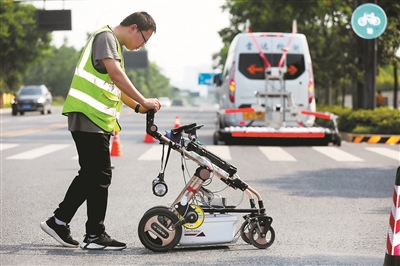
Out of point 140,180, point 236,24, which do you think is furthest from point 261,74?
point 236,24

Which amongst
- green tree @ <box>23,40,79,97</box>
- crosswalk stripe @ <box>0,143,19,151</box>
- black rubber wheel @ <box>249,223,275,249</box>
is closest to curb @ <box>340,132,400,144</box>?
crosswalk stripe @ <box>0,143,19,151</box>

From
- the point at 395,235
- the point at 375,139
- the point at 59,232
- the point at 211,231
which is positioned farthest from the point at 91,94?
the point at 375,139

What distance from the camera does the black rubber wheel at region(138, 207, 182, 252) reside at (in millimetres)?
6414

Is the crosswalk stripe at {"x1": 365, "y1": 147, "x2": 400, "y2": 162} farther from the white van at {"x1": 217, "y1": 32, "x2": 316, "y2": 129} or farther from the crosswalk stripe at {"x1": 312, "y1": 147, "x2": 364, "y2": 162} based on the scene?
the white van at {"x1": 217, "y1": 32, "x2": 316, "y2": 129}

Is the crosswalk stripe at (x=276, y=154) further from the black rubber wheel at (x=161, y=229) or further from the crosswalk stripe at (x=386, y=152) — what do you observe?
the black rubber wheel at (x=161, y=229)

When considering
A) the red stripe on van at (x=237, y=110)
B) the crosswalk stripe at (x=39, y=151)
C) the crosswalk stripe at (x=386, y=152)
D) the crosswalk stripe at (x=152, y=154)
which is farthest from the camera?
the red stripe on van at (x=237, y=110)

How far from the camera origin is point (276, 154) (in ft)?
57.2

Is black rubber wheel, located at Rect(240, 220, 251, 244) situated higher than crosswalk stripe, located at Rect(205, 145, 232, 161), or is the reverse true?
black rubber wheel, located at Rect(240, 220, 251, 244)

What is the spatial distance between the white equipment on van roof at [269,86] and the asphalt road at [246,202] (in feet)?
3.35

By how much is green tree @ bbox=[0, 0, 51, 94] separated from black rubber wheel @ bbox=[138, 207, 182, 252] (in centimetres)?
6193

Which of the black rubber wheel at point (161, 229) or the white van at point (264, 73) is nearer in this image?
the black rubber wheel at point (161, 229)

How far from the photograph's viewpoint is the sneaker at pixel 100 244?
6.58m

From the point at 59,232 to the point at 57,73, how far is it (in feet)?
375

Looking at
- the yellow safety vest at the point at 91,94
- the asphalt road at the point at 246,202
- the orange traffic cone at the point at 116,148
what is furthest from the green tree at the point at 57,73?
the yellow safety vest at the point at 91,94
